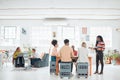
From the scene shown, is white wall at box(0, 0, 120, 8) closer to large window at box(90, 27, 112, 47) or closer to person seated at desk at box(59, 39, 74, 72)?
person seated at desk at box(59, 39, 74, 72)

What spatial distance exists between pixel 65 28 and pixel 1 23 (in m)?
4.25

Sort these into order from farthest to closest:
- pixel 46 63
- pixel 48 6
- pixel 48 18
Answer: pixel 48 18 < pixel 46 63 < pixel 48 6

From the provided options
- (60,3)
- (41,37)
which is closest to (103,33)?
(41,37)

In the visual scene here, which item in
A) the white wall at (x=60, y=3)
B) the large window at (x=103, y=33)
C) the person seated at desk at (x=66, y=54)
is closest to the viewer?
the person seated at desk at (x=66, y=54)

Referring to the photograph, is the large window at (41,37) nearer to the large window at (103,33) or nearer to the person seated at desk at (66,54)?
the large window at (103,33)

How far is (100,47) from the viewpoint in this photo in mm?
9125

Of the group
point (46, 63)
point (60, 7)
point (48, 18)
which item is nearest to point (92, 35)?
point (48, 18)

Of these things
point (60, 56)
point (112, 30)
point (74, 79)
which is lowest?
point (74, 79)

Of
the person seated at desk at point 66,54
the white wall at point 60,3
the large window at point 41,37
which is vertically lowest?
the person seated at desk at point 66,54

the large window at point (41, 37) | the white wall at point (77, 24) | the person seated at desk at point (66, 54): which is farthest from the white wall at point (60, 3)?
the large window at point (41, 37)

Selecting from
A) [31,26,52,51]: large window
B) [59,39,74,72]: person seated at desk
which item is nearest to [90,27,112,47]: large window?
[31,26,52,51]: large window

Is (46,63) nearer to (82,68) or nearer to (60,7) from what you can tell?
(60,7)

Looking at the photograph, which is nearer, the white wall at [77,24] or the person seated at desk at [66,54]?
the person seated at desk at [66,54]

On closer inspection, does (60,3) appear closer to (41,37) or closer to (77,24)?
(77,24)
